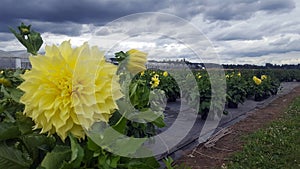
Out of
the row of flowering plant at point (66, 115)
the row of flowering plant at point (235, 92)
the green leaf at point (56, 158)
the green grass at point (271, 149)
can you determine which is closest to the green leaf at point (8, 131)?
the row of flowering plant at point (66, 115)

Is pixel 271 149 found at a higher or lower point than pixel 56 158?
lower

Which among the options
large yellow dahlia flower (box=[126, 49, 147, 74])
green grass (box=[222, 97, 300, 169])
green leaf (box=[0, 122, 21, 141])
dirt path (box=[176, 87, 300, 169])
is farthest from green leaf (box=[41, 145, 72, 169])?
green grass (box=[222, 97, 300, 169])

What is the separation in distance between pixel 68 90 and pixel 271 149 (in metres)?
4.91

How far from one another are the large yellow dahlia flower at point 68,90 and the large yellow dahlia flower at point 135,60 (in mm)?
177

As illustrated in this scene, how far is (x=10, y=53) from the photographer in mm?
860

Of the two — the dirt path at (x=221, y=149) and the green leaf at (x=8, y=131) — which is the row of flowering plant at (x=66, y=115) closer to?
the green leaf at (x=8, y=131)

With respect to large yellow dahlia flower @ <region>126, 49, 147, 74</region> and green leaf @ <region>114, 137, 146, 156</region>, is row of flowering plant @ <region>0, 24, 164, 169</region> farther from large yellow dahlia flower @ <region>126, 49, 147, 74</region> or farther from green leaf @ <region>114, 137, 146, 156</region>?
large yellow dahlia flower @ <region>126, 49, 147, 74</region>

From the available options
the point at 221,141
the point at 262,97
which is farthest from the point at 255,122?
the point at 262,97

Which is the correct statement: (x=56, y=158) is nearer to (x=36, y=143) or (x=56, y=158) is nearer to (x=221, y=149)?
(x=36, y=143)

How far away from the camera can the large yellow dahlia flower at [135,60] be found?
2.50 feet

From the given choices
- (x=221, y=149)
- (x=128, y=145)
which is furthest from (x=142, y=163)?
(x=221, y=149)

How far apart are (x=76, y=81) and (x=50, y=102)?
0.19 feet

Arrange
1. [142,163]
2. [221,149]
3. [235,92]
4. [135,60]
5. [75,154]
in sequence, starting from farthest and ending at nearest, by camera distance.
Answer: [235,92] → [221,149] → [135,60] → [142,163] → [75,154]

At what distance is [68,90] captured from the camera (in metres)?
0.55
